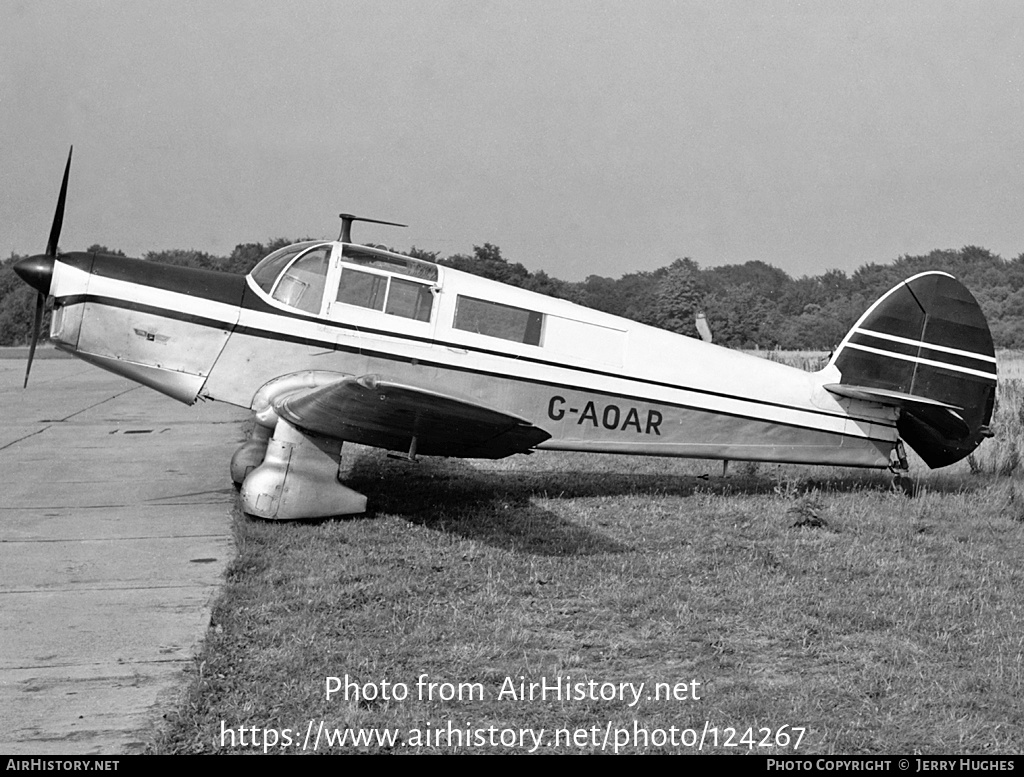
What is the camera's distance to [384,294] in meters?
8.13

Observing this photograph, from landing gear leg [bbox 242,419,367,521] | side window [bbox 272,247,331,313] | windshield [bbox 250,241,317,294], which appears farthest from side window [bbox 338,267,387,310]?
landing gear leg [bbox 242,419,367,521]

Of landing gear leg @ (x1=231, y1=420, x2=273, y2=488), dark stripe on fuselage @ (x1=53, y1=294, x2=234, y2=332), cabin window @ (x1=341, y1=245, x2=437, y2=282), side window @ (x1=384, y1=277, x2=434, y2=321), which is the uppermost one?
cabin window @ (x1=341, y1=245, x2=437, y2=282)

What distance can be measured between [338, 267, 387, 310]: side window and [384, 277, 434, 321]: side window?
0.08 m

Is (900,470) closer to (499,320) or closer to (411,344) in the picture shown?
(499,320)

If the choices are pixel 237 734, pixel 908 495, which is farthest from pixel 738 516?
pixel 237 734

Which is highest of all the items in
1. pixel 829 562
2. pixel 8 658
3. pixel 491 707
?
pixel 829 562

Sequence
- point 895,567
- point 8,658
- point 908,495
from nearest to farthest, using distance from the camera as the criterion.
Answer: point 8,658
point 895,567
point 908,495

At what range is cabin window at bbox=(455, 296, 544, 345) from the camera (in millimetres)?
8258

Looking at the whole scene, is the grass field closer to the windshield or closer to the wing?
the wing

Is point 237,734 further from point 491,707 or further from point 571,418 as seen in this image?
point 571,418

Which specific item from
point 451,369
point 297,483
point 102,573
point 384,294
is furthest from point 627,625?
point 384,294

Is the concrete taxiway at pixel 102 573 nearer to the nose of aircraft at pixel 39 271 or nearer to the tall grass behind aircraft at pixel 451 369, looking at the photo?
the tall grass behind aircraft at pixel 451 369

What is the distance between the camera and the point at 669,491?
9.45m
